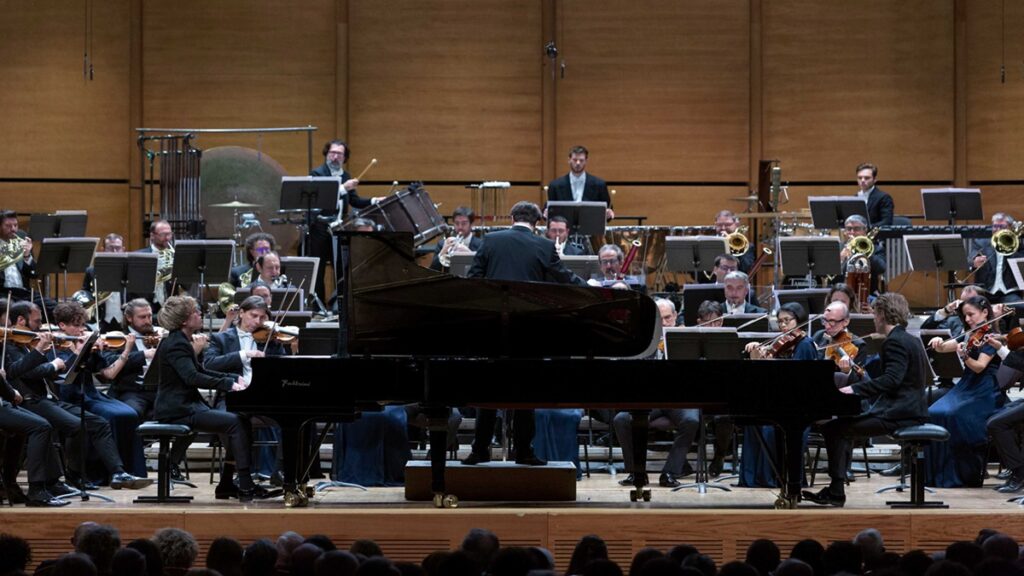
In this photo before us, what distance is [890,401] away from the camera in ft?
25.2

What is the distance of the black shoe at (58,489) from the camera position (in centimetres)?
794

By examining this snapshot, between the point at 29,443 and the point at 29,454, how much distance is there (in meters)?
0.06

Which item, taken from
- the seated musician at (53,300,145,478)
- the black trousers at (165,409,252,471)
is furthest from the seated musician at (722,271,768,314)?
the seated musician at (53,300,145,478)

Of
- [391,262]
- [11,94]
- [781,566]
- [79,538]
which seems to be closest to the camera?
[781,566]

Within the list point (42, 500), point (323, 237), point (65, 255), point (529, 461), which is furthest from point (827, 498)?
point (65, 255)

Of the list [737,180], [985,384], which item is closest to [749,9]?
[737,180]

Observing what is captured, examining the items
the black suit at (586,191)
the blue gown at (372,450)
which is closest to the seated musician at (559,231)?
the black suit at (586,191)

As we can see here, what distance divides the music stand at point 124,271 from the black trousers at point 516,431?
357 centimetres

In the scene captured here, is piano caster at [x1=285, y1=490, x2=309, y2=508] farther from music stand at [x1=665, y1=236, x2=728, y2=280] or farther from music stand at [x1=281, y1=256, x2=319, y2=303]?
music stand at [x1=665, y1=236, x2=728, y2=280]

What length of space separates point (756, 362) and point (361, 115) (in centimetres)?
848

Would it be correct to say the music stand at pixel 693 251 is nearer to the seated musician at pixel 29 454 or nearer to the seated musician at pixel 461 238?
the seated musician at pixel 461 238

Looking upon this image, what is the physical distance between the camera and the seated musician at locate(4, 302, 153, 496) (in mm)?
7945

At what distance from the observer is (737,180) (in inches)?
583

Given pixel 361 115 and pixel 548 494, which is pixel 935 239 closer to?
pixel 548 494
